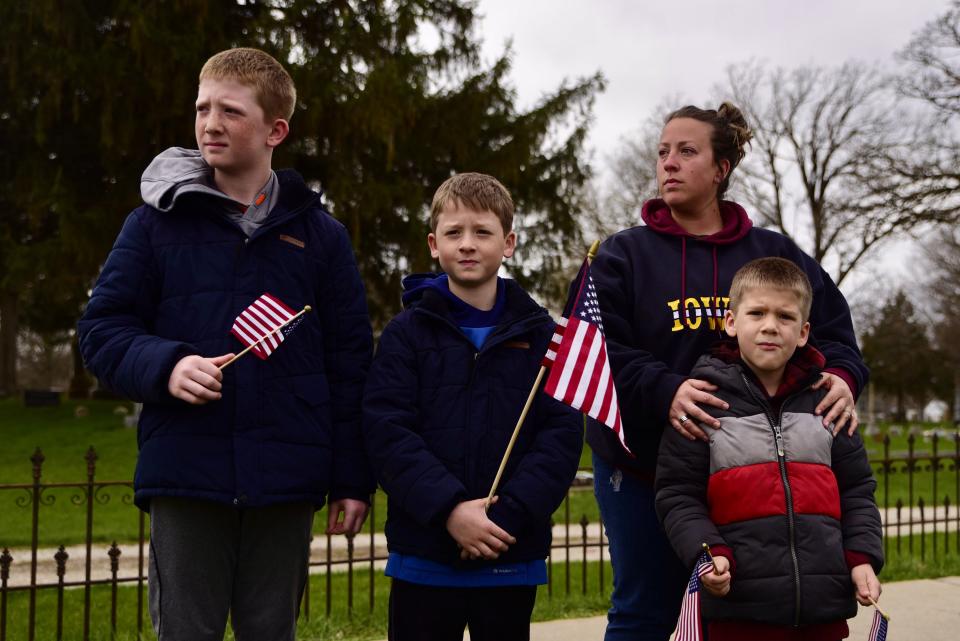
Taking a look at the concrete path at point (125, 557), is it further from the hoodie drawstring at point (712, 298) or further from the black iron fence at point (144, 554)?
the hoodie drawstring at point (712, 298)

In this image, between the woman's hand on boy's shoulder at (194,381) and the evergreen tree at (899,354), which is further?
the evergreen tree at (899,354)

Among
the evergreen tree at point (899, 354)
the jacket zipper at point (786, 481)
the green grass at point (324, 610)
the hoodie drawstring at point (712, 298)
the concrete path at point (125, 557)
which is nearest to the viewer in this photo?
the jacket zipper at point (786, 481)

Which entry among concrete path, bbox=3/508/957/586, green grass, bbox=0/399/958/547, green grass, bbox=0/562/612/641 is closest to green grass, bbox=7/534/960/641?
green grass, bbox=0/562/612/641

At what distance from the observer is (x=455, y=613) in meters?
2.68

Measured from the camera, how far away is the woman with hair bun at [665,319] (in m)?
2.93

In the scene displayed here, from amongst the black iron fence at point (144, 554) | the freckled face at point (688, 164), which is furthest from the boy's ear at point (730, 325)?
the black iron fence at point (144, 554)

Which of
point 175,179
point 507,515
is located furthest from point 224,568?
point 175,179

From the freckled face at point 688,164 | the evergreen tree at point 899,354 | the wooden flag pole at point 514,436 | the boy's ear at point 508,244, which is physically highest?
the evergreen tree at point 899,354

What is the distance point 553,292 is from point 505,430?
15.3 metres

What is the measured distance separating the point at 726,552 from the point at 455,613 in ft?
2.61

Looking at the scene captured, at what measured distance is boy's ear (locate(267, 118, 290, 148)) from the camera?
9.16 ft

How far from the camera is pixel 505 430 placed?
2742 mm

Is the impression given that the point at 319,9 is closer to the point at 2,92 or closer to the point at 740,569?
the point at 2,92

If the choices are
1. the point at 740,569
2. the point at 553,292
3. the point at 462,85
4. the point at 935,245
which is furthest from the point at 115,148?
the point at 935,245
